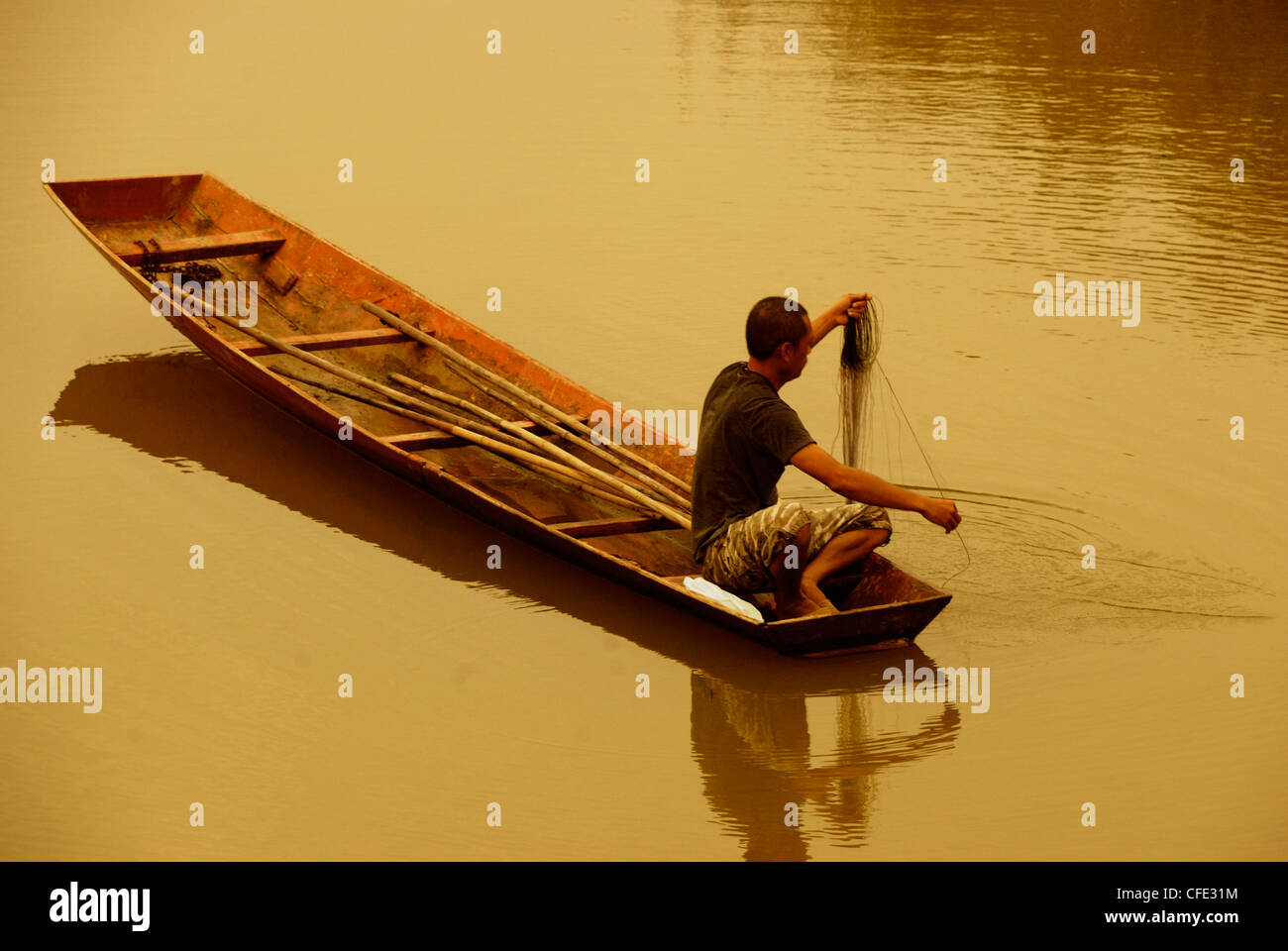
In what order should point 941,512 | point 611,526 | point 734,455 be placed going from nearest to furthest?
1. point 941,512
2. point 734,455
3. point 611,526

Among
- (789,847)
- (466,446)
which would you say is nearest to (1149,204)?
(466,446)

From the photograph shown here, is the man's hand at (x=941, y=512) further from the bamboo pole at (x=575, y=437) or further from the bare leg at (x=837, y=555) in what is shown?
the bamboo pole at (x=575, y=437)

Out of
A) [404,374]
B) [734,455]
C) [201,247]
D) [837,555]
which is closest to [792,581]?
[837,555]

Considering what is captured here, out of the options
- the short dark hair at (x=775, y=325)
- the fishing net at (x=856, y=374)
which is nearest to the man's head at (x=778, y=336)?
the short dark hair at (x=775, y=325)

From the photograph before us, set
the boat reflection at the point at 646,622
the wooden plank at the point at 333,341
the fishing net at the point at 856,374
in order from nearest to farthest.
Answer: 1. the boat reflection at the point at 646,622
2. the fishing net at the point at 856,374
3. the wooden plank at the point at 333,341

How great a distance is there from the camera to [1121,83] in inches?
559

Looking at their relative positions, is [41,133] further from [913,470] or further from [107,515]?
[913,470]

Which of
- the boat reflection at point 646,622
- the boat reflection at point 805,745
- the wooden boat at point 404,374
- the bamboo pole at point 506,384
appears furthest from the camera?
the bamboo pole at point 506,384

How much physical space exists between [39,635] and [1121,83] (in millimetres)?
10634

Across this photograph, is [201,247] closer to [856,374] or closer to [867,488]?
[856,374]

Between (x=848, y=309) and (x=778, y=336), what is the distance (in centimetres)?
34

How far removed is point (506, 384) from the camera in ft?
23.9

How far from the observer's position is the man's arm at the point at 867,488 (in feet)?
17.8

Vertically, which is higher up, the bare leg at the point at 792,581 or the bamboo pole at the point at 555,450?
the bamboo pole at the point at 555,450
